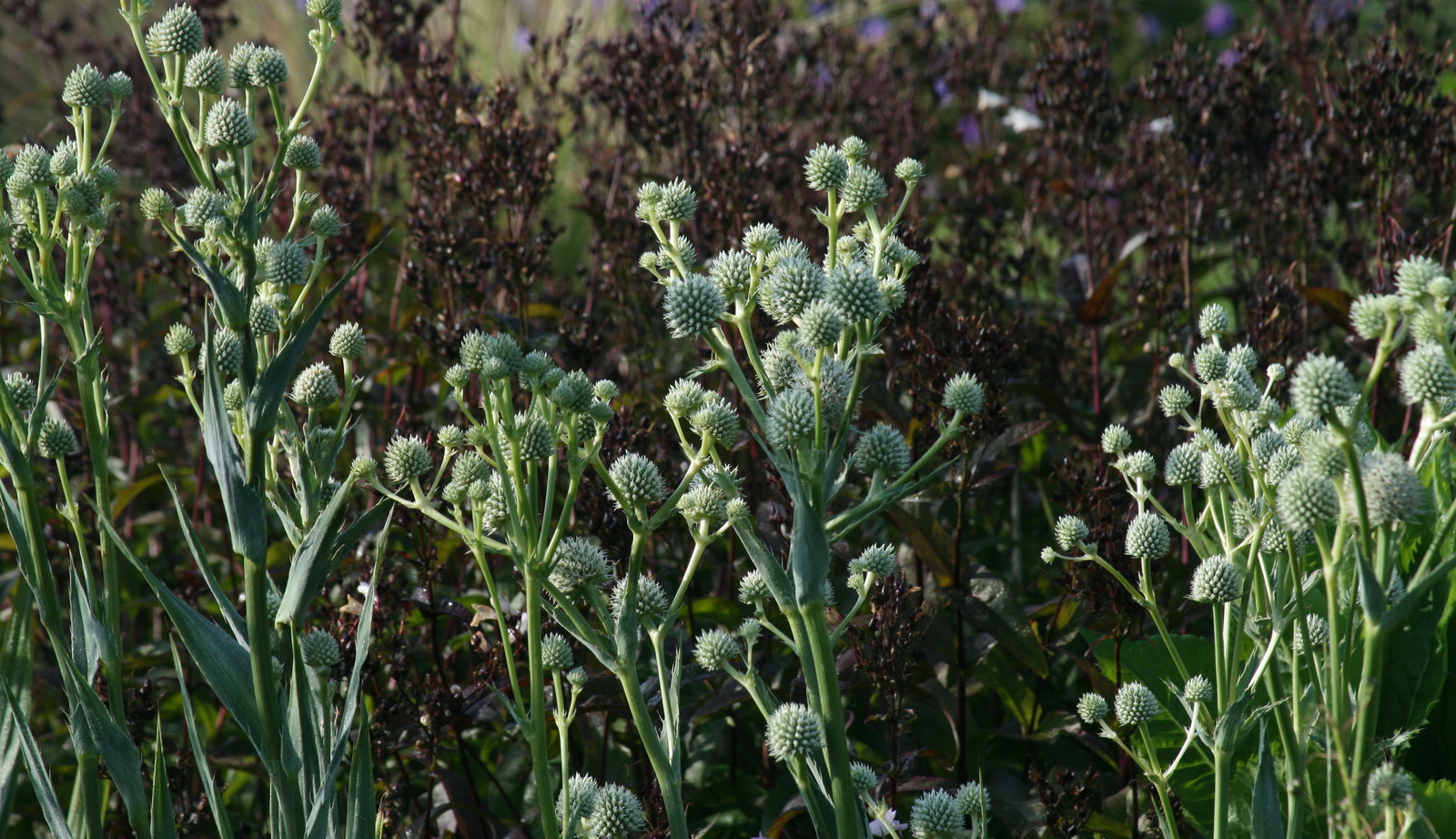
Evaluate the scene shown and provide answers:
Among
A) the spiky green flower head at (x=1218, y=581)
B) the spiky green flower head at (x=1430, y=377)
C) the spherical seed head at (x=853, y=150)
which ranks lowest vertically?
the spiky green flower head at (x=1218, y=581)

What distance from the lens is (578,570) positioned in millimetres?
1854

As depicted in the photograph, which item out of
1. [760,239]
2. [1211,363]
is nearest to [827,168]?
[760,239]

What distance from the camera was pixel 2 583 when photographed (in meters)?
3.47

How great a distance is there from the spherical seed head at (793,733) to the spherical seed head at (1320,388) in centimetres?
79

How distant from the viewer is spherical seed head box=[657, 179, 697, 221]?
198 cm

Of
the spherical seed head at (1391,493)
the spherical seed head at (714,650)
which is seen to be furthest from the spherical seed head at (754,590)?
the spherical seed head at (1391,493)

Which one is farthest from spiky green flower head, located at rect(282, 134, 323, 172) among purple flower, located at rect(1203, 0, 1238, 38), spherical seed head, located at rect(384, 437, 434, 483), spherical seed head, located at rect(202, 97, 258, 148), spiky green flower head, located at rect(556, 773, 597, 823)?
purple flower, located at rect(1203, 0, 1238, 38)

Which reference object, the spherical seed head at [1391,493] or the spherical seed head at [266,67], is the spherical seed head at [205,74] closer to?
the spherical seed head at [266,67]

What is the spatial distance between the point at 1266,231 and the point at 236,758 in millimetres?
4367

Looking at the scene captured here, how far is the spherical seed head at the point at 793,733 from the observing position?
66.4 inches

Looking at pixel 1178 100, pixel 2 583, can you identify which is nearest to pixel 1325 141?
pixel 1178 100

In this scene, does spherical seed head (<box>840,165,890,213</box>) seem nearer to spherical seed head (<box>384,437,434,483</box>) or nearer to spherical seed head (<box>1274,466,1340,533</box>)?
spherical seed head (<box>1274,466,1340,533</box>)

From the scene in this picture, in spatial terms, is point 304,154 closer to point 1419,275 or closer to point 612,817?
point 612,817

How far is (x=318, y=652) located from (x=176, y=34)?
1.12m
